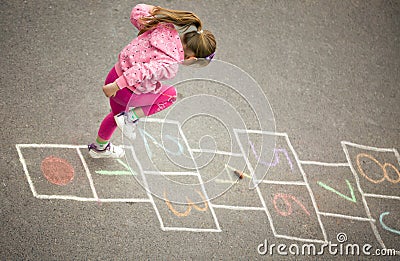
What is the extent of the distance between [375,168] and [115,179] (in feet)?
6.85

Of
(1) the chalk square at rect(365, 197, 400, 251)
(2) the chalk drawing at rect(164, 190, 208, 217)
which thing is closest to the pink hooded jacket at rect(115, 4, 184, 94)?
(2) the chalk drawing at rect(164, 190, 208, 217)

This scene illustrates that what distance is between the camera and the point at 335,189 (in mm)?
3656

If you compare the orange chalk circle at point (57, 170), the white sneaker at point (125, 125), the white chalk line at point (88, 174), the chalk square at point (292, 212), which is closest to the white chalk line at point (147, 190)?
the white sneaker at point (125, 125)

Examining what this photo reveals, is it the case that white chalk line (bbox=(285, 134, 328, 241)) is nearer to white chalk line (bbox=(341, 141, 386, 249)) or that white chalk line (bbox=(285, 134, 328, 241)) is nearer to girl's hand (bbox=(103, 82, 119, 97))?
white chalk line (bbox=(341, 141, 386, 249))

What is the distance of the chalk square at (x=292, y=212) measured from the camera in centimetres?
343

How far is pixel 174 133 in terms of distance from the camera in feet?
12.1

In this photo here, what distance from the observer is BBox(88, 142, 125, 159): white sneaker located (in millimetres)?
3355

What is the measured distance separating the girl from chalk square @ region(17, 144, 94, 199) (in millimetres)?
757

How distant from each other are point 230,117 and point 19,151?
63.8 inches

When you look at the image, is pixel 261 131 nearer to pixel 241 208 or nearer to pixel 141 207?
pixel 241 208

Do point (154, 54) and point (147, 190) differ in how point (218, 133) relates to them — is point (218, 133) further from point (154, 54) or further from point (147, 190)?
point (154, 54)

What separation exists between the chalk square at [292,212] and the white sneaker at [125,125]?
1067mm

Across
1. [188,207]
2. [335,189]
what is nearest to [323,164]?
[335,189]

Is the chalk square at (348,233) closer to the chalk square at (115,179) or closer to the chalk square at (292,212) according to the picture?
the chalk square at (292,212)
